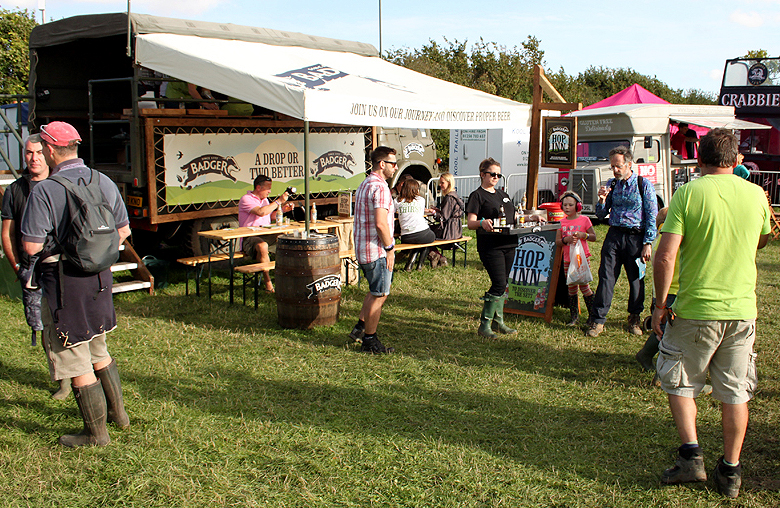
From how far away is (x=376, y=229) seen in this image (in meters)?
5.41

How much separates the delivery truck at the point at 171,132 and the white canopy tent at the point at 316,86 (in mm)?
209

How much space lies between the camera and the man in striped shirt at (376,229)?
5.36 metres

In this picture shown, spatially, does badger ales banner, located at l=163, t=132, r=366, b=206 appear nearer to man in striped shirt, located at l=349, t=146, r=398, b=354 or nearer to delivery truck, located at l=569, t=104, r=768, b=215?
man in striped shirt, located at l=349, t=146, r=398, b=354

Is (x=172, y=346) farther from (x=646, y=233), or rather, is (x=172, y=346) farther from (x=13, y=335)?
(x=646, y=233)

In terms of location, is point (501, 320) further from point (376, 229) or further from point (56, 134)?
point (56, 134)

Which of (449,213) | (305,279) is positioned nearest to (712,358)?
(305,279)

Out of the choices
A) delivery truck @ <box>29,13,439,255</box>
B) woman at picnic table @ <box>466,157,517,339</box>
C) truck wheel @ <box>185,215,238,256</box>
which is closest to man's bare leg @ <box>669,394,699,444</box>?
woman at picnic table @ <box>466,157,517,339</box>

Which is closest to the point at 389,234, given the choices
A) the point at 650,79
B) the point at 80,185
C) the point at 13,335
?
the point at 80,185

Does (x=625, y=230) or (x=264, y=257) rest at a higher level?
(x=625, y=230)

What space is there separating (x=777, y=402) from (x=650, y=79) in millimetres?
40397

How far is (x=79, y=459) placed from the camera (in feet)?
12.1

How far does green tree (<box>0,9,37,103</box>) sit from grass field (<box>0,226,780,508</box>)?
10348 millimetres

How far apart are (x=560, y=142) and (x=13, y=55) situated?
1331 centimetres

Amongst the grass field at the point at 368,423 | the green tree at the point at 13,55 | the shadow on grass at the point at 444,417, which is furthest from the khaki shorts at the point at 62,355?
the green tree at the point at 13,55
